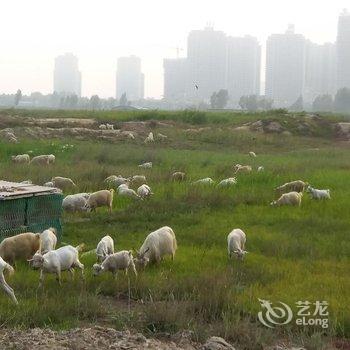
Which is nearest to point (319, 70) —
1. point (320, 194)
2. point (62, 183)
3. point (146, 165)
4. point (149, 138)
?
point (149, 138)

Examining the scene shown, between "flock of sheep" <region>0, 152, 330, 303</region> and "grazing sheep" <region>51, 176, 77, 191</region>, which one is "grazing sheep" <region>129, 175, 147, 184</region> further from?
"flock of sheep" <region>0, 152, 330, 303</region>

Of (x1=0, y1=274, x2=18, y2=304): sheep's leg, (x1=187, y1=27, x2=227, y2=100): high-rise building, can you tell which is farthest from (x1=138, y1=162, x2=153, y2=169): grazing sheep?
(x1=187, y1=27, x2=227, y2=100): high-rise building

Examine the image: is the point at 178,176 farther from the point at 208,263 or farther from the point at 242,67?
the point at 242,67

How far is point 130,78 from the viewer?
134500 millimetres

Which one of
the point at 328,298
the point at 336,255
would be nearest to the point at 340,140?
the point at 336,255

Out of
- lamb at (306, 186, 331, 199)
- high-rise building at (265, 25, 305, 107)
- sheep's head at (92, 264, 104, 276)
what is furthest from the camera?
high-rise building at (265, 25, 305, 107)

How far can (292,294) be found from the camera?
8023 millimetres

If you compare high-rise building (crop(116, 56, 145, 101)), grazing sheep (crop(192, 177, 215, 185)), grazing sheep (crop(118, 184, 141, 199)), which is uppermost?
high-rise building (crop(116, 56, 145, 101))

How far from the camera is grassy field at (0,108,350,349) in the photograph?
22.5ft

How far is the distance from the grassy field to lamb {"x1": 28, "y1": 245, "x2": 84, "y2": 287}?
0.19 metres

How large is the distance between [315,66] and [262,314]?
111 metres

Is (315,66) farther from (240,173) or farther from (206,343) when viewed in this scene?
(206,343)

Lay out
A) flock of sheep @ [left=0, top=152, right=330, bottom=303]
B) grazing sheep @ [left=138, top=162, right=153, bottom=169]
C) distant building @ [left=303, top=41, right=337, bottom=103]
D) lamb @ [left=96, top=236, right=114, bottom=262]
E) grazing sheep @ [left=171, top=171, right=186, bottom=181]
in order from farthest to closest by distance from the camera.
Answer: distant building @ [left=303, top=41, right=337, bottom=103]
grazing sheep @ [left=138, top=162, right=153, bottom=169]
grazing sheep @ [left=171, top=171, right=186, bottom=181]
lamb @ [left=96, top=236, right=114, bottom=262]
flock of sheep @ [left=0, top=152, right=330, bottom=303]

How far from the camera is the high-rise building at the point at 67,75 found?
144250 millimetres
